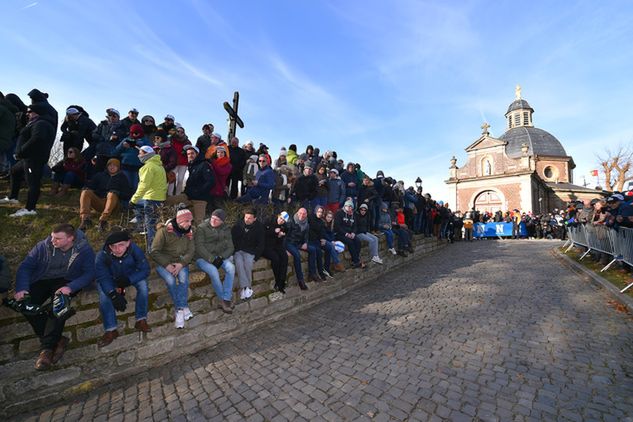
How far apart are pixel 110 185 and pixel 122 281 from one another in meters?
2.24

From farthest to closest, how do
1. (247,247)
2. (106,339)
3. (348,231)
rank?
(348,231) → (247,247) → (106,339)

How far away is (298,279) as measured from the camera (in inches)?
240

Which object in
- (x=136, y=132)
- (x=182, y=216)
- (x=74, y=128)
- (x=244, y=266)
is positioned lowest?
(x=244, y=266)

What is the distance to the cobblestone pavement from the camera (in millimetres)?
2875

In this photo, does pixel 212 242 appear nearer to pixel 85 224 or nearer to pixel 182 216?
pixel 182 216

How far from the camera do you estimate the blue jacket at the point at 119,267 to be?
3.64 meters

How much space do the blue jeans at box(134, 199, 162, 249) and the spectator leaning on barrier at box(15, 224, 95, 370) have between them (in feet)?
3.93

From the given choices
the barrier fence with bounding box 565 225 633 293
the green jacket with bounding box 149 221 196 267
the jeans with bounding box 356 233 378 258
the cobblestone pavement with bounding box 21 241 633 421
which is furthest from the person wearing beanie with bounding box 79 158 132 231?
the barrier fence with bounding box 565 225 633 293

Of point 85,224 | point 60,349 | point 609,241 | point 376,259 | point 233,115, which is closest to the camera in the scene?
point 60,349

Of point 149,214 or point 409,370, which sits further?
point 149,214

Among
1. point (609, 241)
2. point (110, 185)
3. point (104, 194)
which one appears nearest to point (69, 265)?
point (110, 185)

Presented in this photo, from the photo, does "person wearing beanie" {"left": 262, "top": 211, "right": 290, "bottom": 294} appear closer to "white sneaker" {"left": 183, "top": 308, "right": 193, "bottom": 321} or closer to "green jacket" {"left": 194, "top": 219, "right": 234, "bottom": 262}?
"green jacket" {"left": 194, "top": 219, "right": 234, "bottom": 262}

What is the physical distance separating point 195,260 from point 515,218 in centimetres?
2308

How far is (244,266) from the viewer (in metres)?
5.20
